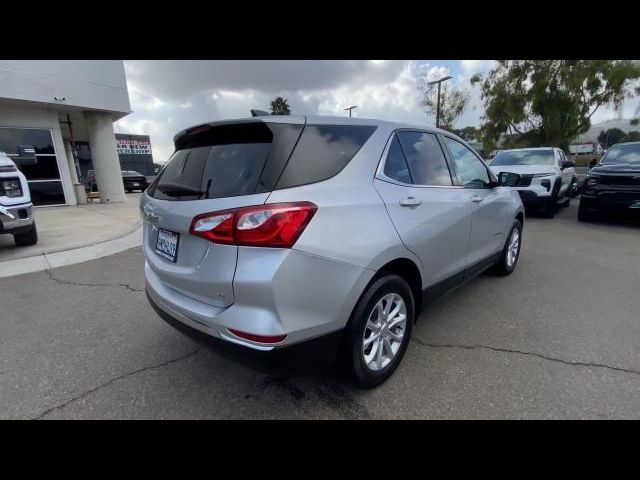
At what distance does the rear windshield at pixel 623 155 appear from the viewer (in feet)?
25.7

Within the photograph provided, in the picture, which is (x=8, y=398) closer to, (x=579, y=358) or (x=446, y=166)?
(x=446, y=166)

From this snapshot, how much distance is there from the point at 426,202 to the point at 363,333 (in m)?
1.10

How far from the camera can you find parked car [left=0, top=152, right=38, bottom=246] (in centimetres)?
539

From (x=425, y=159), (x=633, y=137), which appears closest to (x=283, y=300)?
(x=425, y=159)

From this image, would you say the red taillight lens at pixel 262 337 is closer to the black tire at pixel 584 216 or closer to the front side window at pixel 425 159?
the front side window at pixel 425 159

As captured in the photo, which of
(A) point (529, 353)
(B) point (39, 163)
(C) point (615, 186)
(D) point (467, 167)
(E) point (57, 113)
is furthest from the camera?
(E) point (57, 113)

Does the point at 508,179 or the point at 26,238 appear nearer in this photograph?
the point at 508,179

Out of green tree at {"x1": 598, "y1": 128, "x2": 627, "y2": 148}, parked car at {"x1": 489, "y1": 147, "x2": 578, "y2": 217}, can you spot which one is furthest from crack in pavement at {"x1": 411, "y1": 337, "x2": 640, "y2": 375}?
green tree at {"x1": 598, "y1": 128, "x2": 627, "y2": 148}

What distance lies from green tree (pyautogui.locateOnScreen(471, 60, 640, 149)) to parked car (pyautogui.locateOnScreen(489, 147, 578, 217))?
13728 millimetres

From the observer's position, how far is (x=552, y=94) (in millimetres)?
21250

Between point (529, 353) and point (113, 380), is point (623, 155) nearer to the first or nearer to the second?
point (529, 353)
